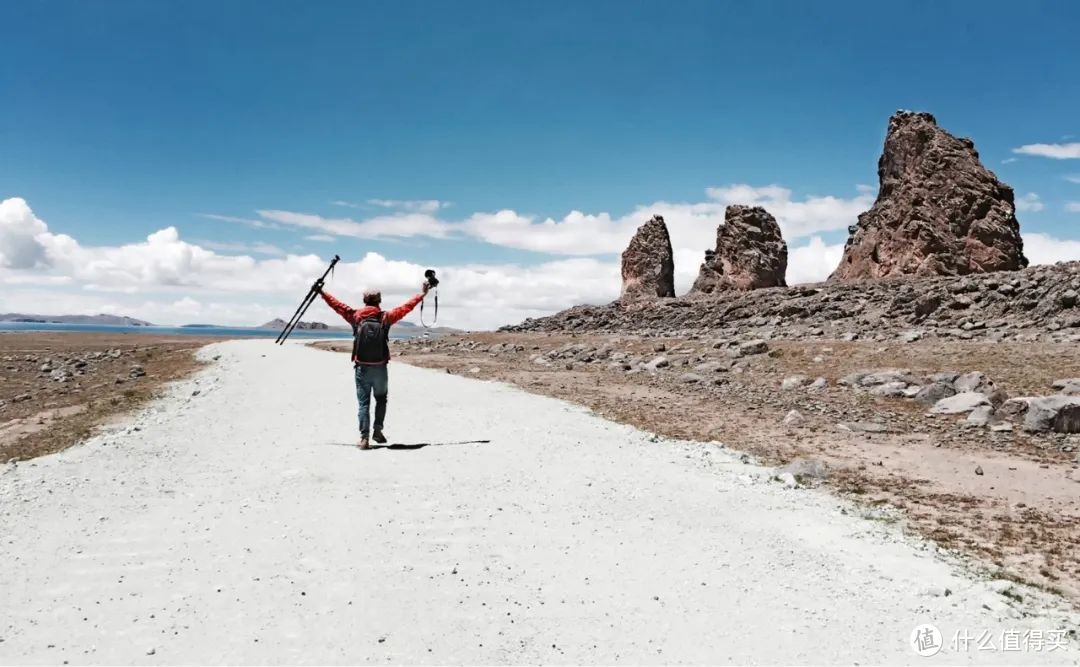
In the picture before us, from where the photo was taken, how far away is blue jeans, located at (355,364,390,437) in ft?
37.7

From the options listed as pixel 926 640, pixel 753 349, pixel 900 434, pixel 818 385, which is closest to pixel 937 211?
pixel 753 349

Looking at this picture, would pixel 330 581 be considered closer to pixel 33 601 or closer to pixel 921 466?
pixel 33 601

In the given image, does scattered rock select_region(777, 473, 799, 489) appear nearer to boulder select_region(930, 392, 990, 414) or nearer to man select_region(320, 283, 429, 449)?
man select_region(320, 283, 429, 449)

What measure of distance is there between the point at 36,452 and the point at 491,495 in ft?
34.8

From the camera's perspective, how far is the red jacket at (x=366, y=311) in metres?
11.8

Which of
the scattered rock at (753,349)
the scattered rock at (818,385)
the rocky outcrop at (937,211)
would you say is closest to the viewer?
the scattered rock at (818,385)

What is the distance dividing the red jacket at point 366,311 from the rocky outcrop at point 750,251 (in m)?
66.0

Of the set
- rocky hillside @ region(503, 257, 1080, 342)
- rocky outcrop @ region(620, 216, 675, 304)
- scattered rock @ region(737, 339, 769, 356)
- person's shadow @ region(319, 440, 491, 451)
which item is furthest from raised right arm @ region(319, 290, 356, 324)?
rocky outcrop @ region(620, 216, 675, 304)

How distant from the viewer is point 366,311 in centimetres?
1179

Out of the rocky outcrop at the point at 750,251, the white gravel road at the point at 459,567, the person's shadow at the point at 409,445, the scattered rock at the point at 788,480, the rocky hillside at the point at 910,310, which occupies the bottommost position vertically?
the white gravel road at the point at 459,567

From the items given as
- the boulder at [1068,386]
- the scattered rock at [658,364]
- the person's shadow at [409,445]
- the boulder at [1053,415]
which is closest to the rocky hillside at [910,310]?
the boulder at [1068,386]

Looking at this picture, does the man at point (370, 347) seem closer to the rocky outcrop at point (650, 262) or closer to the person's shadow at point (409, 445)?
the person's shadow at point (409, 445)

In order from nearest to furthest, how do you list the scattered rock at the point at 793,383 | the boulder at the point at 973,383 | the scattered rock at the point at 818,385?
the boulder at the point at 973,383 → the scattered rock at the point at 818,385 → the scattered rock at the point at 793,383

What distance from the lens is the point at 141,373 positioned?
111ft
